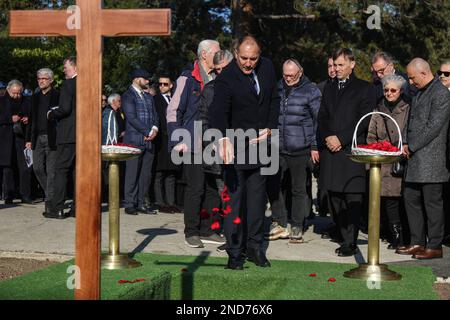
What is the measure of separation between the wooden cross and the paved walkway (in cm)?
404

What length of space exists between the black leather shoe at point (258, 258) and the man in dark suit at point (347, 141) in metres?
1.50

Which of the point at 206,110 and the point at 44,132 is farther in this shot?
the point at 44,132

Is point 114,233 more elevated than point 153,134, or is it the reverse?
point 153,134

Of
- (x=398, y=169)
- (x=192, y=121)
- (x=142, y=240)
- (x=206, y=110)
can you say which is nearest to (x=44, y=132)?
(x=142, y=240)

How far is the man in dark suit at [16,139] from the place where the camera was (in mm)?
14164

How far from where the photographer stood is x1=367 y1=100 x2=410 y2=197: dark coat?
1009 centimetres

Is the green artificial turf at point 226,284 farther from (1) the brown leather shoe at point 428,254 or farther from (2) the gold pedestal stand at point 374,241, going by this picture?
(1) the brown leather shoe at point 428,254

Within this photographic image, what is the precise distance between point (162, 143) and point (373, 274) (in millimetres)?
6585

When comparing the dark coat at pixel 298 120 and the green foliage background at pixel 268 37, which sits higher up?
the green foliage background at pixel 268 37

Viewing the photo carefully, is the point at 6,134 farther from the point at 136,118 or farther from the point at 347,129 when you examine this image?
the point at 347,129

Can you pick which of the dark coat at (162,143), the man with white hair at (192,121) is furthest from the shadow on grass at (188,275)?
the dark coat at (162,143)

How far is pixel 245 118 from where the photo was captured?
8.20 meters

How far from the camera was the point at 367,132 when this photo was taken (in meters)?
10.0
